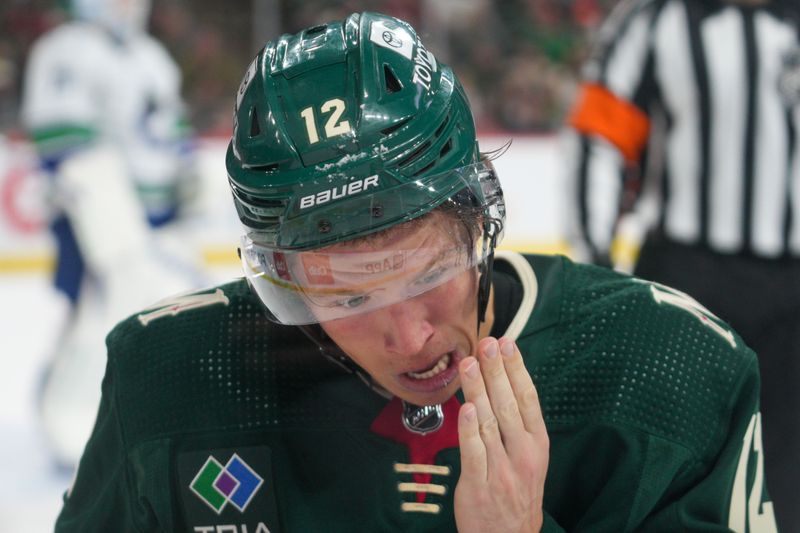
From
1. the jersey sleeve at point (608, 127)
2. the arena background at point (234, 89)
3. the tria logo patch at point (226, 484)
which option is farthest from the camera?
the arena background at point (234, 89)

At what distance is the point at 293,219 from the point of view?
3.42 feet

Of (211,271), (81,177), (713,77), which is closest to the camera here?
(713,77)

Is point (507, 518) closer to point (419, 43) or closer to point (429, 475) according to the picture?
point (429, 475)

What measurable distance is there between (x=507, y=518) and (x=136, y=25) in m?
3.39

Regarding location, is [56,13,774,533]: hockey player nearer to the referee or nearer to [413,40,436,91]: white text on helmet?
[413,40,436,91]: white text on helmet

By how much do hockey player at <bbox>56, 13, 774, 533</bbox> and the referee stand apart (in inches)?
43.2

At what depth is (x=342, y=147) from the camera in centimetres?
102

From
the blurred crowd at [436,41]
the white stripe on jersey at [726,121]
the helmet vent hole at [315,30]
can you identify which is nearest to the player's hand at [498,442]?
the helmet vent hole at [315,30]

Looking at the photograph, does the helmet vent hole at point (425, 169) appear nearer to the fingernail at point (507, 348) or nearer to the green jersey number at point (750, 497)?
the fingernail at point (507, 348)

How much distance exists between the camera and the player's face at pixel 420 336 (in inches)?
41.6

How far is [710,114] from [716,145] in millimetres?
67

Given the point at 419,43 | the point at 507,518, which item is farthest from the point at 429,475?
the point at 419,43

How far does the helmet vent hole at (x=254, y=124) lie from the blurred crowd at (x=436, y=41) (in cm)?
461

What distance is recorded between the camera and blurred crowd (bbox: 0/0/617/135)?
5.81 m
